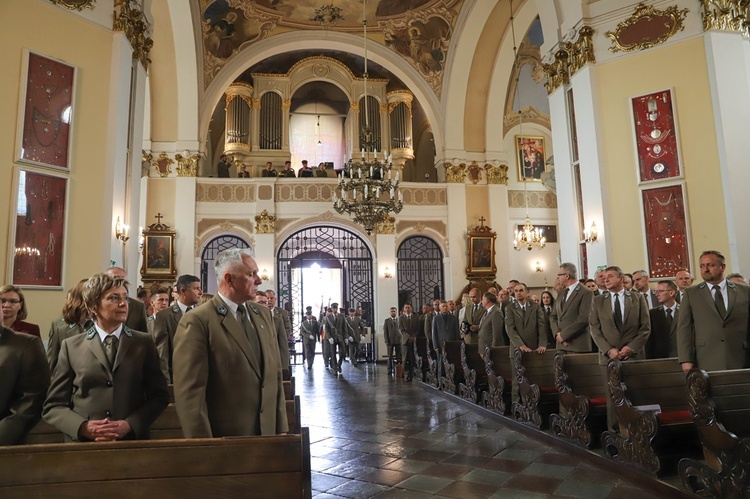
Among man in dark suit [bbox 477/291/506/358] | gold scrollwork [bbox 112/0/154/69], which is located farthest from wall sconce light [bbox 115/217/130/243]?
man in dark suit [bbox 477/291/506/358]

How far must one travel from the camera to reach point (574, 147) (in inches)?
350

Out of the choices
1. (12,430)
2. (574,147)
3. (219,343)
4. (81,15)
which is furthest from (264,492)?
(574,147)

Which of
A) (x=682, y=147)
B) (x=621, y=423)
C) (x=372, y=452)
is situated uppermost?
(x=682, y=147)

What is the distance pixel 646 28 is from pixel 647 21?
0.36 ft

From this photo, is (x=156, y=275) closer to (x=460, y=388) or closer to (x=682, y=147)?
(x=460, y=388)

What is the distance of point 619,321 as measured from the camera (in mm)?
5113

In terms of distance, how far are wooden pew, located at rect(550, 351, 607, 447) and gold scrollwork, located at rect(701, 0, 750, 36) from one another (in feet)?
17.6

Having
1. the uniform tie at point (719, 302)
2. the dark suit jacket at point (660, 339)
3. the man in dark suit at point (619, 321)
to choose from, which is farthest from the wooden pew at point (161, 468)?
the dark suit jacket at point (660, 339)

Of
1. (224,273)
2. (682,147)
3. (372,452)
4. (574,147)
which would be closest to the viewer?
(224,273)

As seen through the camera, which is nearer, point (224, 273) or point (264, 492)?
point (264, 492)

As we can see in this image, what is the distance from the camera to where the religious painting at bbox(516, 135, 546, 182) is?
16.9 m

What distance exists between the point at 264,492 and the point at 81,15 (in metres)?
7.28

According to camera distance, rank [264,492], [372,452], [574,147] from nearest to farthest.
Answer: [264,492] < [372,452] < [574,147]

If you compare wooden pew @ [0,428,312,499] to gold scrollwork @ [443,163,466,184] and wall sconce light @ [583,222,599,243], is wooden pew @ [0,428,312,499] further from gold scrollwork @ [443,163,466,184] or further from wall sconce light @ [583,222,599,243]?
gold scrollwork @ [443,163,466,184]
